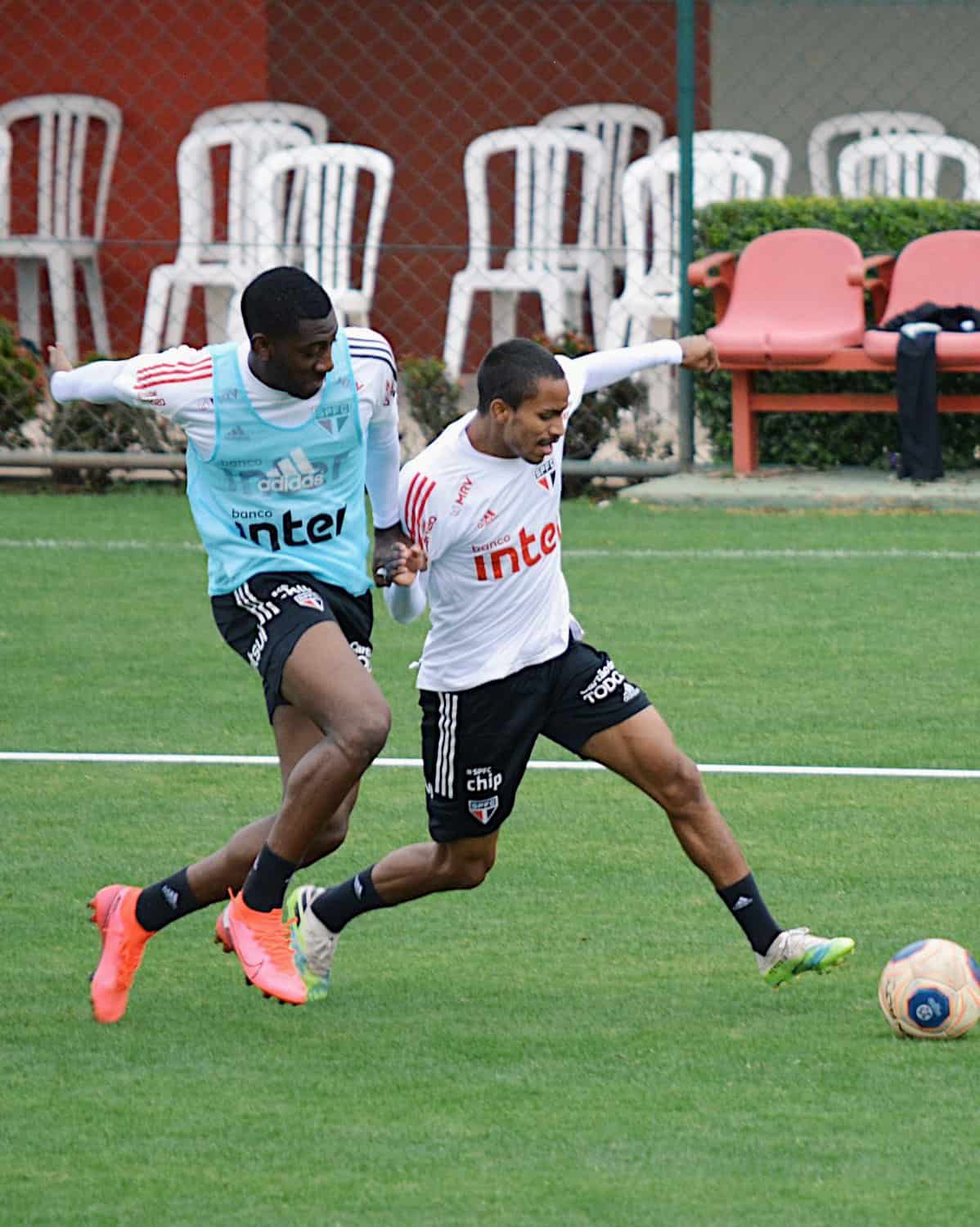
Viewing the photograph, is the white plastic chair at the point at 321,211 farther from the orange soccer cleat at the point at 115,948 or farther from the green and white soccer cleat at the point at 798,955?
the green and white soccer cleat at the point at 798,955

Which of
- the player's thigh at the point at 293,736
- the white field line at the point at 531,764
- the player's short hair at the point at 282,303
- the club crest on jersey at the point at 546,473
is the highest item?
the player's short hair at the point at 282,303

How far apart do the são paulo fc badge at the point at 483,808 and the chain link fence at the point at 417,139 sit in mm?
10787

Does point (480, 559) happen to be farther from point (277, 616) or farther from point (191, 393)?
point (191, 393)

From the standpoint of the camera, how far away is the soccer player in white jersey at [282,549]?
17.1ft

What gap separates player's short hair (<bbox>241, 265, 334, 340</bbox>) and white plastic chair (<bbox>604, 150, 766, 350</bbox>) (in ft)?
32.0

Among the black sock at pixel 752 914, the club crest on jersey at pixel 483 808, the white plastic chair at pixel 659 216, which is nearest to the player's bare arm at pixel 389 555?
the club crest on jersey at pixel 483 808

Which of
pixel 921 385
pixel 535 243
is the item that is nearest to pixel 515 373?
pixel 921 385

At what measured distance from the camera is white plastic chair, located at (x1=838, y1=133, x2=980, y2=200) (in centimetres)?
1614

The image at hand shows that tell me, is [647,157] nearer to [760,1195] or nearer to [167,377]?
[167,377]

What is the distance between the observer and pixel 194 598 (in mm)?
10523

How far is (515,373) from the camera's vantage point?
5.21m

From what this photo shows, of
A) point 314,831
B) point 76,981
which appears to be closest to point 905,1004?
point 314,831

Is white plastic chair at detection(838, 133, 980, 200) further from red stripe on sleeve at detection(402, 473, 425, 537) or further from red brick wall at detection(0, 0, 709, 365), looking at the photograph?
red stripe on sleeve at detection(402, 473, 425, 537)

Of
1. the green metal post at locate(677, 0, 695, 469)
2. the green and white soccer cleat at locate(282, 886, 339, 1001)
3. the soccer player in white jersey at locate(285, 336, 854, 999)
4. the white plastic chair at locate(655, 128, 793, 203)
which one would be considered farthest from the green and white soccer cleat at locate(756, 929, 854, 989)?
the white plastic chair at locate(655, 128, 793, 203)
